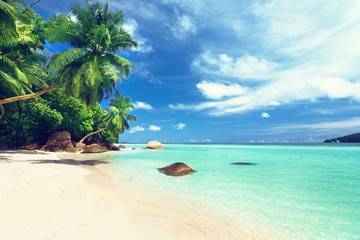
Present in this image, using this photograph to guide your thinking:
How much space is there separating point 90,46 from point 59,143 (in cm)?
1368

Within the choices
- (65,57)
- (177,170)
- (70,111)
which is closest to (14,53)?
(65,57)

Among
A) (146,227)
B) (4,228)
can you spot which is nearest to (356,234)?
(146,227)

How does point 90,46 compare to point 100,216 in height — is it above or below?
above

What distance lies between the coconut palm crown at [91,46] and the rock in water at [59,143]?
414 inches

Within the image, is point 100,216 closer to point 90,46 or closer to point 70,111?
point 90,46

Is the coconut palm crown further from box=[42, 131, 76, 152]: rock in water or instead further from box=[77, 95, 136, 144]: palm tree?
box=[77, 95, 136, 144]: palm tree

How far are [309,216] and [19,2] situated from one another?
20.6 meters

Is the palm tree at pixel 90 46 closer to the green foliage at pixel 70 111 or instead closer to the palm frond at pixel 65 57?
the palm frond at pixel 65 57

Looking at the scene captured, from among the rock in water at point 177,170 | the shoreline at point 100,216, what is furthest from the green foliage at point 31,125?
the rock in water at point 177,170

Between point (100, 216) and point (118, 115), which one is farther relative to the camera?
point (118, 115)

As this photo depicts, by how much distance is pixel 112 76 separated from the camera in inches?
429

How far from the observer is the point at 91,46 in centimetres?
1241

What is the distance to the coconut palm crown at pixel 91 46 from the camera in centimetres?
1100

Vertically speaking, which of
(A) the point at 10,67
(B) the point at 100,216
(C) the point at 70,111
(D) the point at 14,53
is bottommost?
(B) the point at 100,216
